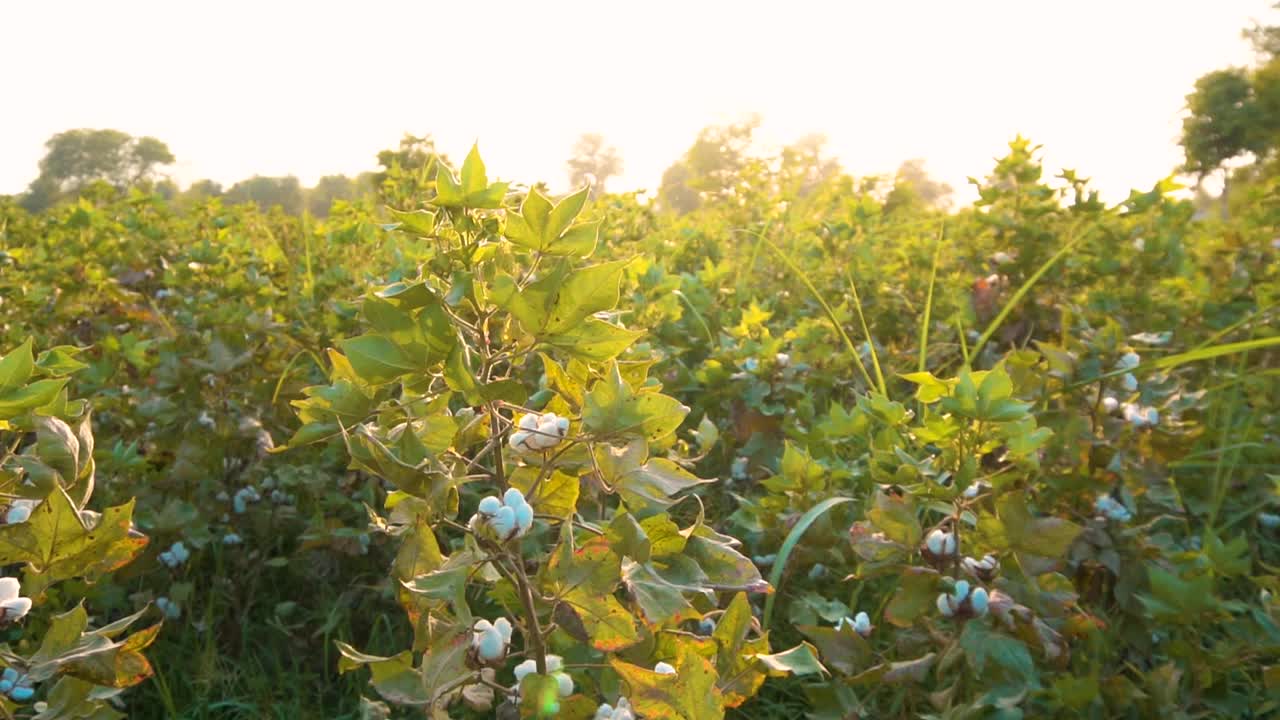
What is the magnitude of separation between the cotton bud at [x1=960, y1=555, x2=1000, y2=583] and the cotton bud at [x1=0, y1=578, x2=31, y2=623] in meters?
1.25

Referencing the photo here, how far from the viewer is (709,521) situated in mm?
2396

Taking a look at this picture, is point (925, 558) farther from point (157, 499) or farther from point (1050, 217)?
point (1050, 217)

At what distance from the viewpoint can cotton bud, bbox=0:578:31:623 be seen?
1.00m

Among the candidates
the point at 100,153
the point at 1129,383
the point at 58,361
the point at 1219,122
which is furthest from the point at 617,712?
the point at 100,153

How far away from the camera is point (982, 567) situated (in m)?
1.43

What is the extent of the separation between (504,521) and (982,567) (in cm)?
86

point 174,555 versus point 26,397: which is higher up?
point 26,397

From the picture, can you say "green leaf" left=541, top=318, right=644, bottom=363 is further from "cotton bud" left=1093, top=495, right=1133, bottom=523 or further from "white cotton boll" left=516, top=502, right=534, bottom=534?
"cotton bud" left=1093, top=495, right=1133, bottom=523

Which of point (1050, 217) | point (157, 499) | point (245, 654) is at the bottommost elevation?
point (245, 654)

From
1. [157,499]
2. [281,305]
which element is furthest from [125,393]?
[281,305]

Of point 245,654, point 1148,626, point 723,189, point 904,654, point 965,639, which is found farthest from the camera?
point 723,189

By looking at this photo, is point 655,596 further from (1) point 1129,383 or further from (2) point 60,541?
(1) point 1129,383

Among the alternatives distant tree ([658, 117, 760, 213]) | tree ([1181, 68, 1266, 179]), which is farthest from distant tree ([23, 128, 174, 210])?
tree ([1181, 68, 1266, 179])

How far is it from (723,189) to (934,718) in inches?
253
